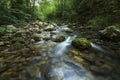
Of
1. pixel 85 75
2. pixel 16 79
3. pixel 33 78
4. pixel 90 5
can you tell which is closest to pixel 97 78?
pixel 85 75

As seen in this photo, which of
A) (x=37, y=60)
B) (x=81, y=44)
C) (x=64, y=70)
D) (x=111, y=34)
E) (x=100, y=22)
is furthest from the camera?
(x=100, y=22)

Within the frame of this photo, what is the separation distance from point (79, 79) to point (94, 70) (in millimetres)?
844

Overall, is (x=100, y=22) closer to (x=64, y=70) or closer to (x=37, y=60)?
(x=37, y=60)

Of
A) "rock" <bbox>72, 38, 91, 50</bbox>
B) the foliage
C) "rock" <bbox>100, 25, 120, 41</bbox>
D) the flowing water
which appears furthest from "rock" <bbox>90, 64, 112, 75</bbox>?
the foliage

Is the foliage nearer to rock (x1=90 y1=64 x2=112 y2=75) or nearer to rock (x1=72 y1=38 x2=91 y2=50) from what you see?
rock (x1=72 y1=38 x2=91 y2=50)

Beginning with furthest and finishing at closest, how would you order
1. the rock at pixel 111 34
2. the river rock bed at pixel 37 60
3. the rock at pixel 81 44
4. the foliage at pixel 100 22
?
the foliage at pixel 100 22
the rock at pixel 111 34
the rock at pixel 81 44
the river rock bed at pixel 37 60

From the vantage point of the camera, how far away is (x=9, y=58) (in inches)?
225

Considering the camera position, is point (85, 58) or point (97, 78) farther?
point (85, 58)

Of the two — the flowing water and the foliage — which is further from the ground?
the foliage

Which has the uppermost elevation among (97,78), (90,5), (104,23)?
(90,5)

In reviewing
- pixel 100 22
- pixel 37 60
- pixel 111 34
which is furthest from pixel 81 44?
pixel 100 22

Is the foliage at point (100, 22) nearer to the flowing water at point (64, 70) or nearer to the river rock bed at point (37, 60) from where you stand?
the river rock bed at point (37, 60)

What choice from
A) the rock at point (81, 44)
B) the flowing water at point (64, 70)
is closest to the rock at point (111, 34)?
the rock at point (81, 44)

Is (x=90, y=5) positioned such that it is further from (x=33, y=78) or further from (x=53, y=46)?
(x=33, y=78)
